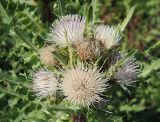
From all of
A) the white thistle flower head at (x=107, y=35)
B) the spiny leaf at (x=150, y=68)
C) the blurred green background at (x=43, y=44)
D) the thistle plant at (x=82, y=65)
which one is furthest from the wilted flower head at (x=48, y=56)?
the spiny leaf at (x=150, y=68)

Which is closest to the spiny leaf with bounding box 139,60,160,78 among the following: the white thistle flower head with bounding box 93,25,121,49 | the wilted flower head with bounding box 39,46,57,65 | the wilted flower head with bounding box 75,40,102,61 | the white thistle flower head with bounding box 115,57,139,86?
the white thistle flower head with bounding box 115,57,139,86

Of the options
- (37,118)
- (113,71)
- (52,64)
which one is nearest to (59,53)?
(52,64)

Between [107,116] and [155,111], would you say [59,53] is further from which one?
[155,111]

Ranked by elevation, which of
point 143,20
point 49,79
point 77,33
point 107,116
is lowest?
point 107,116

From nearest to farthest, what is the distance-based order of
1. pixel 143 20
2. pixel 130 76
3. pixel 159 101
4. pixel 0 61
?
pixel 130 76, pixel 0 61, pixel 159 101, pixel 143 20

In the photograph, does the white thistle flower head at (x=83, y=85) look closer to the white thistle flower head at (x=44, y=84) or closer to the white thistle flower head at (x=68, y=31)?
the white thistle flower head at (x=44, y=84)
